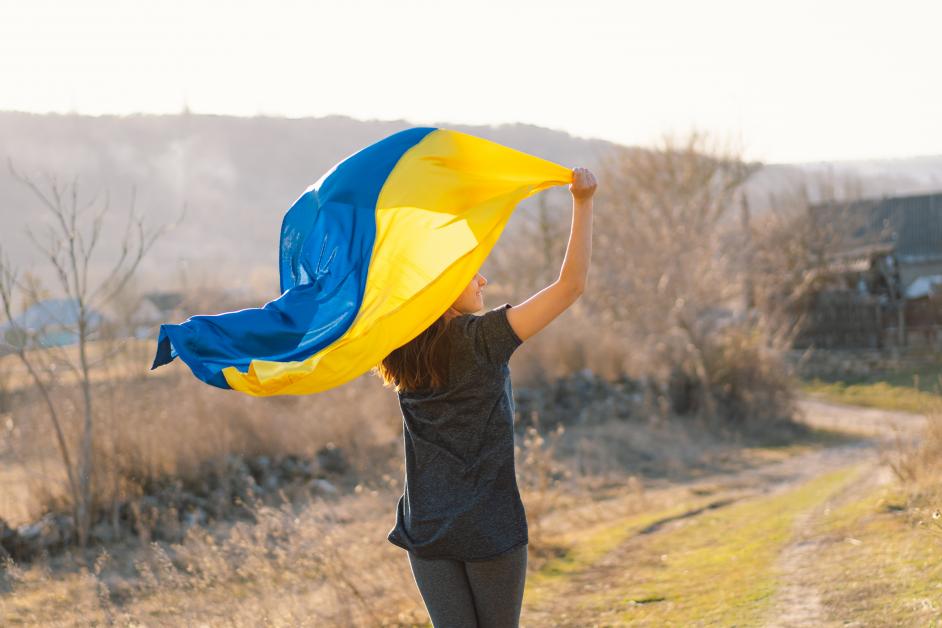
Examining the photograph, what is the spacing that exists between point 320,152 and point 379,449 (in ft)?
222

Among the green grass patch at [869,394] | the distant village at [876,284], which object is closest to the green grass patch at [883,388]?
the green grass patch at [869,394]

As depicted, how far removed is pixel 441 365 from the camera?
3.37 m

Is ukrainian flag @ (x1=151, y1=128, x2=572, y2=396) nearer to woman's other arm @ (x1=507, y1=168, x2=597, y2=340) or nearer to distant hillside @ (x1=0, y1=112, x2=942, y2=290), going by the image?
woman's other arm @ (x1=507, y1=168, x2=597, y2=340)

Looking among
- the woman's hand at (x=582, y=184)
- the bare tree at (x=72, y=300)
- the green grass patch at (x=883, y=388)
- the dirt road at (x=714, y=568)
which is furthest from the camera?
the green grass patch at (x=883, y=388)

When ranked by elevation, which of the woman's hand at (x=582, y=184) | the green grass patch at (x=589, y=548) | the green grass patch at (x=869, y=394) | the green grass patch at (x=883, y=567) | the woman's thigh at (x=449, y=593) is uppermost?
the woman's hand at (x=582, y=184)

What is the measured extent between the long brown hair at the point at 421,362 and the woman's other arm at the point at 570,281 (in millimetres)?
290

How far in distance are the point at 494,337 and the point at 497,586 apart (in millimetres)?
846

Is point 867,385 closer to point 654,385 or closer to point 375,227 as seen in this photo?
point 654,385

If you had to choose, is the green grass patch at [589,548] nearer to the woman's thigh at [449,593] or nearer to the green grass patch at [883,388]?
the woman's thigh at [449,593]

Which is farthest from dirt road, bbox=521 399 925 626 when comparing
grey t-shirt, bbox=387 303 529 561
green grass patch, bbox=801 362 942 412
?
green grass patch, bbox=801 362 942 412

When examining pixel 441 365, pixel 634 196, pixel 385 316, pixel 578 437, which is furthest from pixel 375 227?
pixel 634 196

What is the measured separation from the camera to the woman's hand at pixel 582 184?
3.53 m

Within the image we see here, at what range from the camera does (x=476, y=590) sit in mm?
3375

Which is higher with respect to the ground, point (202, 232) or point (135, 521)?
point (202, 232)
